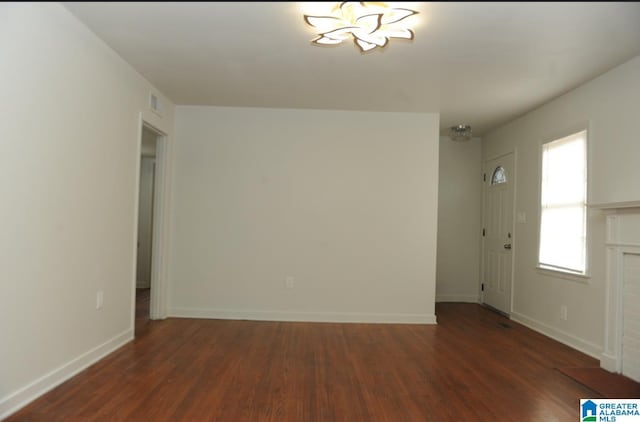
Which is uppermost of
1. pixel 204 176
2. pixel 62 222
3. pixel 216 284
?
pixel 204 176

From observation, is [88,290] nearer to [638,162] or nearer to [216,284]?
[216,284]

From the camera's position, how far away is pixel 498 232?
5500mm

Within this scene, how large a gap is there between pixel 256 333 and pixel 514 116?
4046 millimetres

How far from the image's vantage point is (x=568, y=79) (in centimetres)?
362

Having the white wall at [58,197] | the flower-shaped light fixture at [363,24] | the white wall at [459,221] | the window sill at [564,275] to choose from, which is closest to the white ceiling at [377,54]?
the flower-shaped light fixture at [363,24]

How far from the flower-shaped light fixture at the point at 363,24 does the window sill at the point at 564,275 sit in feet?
9.05

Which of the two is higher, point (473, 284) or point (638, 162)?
point (638, 162)

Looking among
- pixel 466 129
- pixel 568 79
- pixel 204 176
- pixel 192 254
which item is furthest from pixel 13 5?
pixel 466 129

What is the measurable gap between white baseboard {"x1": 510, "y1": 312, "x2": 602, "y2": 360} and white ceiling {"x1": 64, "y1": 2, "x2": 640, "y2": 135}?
243cm

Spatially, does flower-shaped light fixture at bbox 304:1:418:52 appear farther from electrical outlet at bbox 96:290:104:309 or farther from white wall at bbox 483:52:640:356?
electrical outlet at bbox 96:290:104:309

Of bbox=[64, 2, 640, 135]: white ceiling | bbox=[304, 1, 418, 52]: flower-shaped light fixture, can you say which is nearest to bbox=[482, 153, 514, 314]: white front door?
bbox=[64, 2, 640, 135]: white ceiling

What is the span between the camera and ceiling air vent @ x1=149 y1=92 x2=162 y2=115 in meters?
4.06

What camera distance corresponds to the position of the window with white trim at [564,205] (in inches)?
149

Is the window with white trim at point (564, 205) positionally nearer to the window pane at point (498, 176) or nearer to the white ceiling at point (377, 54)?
the white ceiling at point (377, 54)
